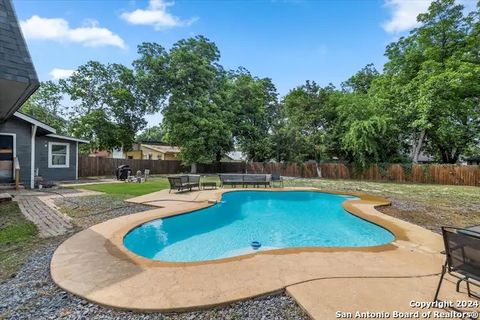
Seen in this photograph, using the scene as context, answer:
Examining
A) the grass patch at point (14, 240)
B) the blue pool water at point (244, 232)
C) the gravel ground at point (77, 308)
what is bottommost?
the blue pool water at point (244, 232)

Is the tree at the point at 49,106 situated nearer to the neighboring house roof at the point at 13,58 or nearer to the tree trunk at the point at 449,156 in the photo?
the neighboring house roof at the point at 13,58

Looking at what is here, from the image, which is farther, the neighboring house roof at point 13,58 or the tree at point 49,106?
the tree at point 49,106

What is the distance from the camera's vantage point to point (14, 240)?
201 inches

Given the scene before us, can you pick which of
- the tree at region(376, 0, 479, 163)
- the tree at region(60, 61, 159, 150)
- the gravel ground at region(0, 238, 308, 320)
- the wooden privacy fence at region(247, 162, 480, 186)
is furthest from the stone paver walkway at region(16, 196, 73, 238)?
the tree at region(376, 0, 479, 163)

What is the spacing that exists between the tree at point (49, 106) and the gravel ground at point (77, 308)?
29.0m

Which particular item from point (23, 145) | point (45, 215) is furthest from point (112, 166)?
point (45, 215)

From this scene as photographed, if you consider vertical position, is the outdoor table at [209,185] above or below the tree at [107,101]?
below

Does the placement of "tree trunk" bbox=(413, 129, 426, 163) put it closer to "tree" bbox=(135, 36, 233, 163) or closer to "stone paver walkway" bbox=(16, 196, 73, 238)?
"tree" bbox=(135, 36, 233, 163)

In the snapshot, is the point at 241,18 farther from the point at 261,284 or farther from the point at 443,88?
the point at 443,88

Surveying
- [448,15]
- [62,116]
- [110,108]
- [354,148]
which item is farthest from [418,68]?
[62,116]

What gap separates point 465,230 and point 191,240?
5.28 metres

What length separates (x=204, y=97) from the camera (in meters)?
24.6

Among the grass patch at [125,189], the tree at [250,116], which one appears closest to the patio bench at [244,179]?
the grass patch at [125,189]

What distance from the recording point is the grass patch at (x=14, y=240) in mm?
4011
